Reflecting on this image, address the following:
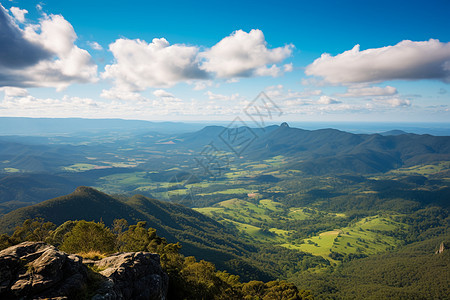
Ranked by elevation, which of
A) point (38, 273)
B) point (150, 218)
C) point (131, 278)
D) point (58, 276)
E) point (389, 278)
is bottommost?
point (389, 278)

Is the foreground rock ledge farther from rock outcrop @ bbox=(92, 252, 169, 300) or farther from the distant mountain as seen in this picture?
the distant mountain

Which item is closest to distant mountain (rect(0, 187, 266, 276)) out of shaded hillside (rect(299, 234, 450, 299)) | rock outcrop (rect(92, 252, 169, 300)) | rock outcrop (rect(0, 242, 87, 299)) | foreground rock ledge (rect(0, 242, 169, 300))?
shaded hillside (rect(299, 234, 450, 299))

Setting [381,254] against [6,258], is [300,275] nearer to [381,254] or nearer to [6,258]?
[381,254]

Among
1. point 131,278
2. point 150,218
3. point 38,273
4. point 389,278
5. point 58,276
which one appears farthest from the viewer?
point 150,218

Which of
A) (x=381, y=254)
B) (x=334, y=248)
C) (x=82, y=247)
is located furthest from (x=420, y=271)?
(x=82, y=247)

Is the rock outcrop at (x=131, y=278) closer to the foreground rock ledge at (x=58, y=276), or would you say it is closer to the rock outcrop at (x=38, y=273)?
the foreground rock ledge at (x=58, y=276)

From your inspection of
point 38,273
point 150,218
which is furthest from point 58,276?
point 150,218

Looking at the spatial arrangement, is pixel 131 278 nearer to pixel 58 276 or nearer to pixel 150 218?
pixel 58 276
